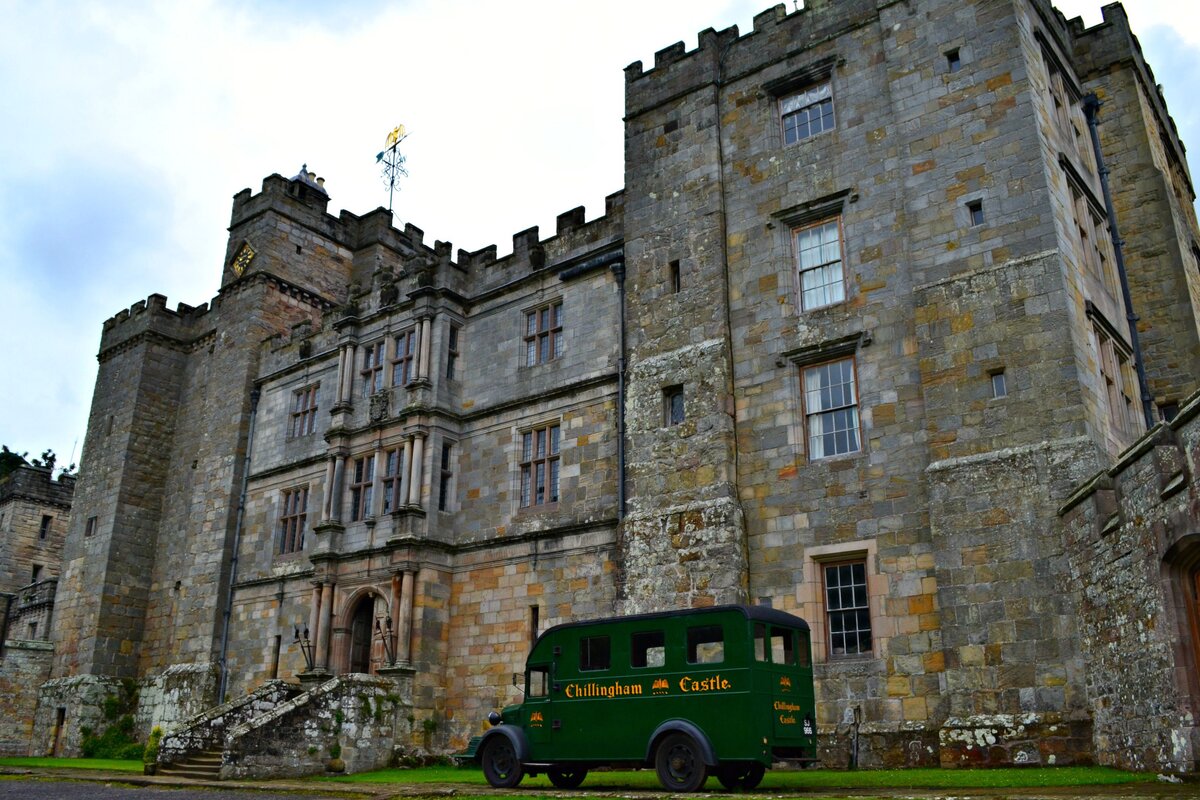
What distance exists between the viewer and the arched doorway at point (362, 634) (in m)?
25.5

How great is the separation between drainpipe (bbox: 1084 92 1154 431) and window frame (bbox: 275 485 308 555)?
21.8m

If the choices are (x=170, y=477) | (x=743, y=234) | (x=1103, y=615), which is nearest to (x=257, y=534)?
(x=170, y=477)

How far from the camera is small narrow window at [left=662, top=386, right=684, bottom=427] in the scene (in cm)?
2089

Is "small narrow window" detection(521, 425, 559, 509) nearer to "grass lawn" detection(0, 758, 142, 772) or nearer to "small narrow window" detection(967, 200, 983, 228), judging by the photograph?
"small narrow window" detection(967, 200, 983, 228)

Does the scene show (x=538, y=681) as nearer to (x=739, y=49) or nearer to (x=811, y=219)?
(x=811, y=219)

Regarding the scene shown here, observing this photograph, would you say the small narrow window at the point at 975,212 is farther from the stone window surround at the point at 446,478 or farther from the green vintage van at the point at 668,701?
the stone window surround at the point at 446,478

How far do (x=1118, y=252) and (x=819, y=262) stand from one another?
20.9 ft

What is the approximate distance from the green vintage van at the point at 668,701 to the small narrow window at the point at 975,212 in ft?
27.8

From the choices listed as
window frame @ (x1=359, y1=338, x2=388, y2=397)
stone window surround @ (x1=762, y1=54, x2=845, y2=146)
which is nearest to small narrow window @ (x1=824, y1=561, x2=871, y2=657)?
stone window surround @ (x1=762, y1=54, x2=845, y2=146)

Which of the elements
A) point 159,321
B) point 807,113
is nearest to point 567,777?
point 807,113

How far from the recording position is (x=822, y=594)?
18.1 meters

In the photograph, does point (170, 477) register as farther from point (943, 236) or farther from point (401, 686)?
point (943, 236)

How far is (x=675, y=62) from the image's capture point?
928 inches

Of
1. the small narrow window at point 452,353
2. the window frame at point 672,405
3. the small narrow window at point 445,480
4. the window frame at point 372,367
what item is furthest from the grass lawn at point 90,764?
the window frame at point 672,405
